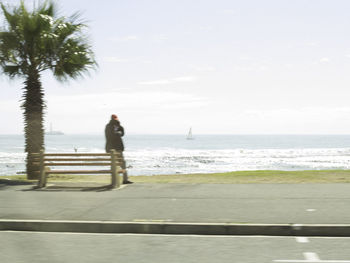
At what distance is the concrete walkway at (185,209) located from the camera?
721 centimetres

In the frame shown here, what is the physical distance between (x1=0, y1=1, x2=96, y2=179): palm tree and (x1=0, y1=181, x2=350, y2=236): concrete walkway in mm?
5965

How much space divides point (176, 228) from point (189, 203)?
2183 millimetres

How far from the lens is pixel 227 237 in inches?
272

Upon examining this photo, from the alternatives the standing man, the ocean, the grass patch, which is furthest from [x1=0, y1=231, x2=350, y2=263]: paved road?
the ocean

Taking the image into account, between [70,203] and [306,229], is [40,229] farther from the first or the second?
[306,229]

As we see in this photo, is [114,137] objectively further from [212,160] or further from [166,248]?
[212,160]

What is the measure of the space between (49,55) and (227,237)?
479 inches

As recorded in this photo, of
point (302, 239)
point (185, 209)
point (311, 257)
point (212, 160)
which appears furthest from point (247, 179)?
point (212, 160)

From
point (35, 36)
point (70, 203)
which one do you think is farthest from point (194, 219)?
point (35, 36)

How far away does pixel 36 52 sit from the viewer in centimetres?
1708

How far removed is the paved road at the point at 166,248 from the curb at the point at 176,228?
22 cm

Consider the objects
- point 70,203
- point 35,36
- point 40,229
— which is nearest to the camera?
point 40,229

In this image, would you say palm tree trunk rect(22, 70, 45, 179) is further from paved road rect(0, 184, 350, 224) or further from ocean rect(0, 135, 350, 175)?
ocean rect(0, 135, 350, 175)

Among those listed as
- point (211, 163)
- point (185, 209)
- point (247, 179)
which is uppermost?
point (185, 209)
